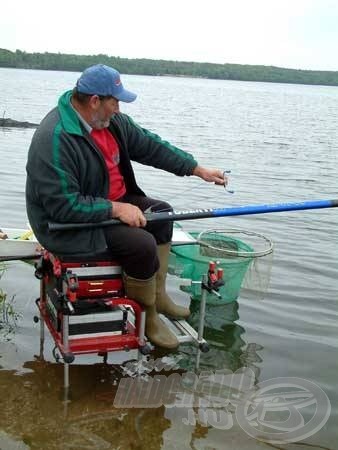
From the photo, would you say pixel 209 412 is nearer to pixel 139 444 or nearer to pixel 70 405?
pixel 139 444

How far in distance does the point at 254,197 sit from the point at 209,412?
29.4 ft

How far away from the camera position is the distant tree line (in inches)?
4588

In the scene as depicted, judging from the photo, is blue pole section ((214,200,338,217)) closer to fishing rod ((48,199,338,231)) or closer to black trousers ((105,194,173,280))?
fishing rod ((48,199,338,231))

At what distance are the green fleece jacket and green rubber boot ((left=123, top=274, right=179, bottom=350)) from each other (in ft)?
1.14

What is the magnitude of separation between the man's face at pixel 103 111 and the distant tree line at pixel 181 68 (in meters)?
112

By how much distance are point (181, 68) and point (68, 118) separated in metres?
121

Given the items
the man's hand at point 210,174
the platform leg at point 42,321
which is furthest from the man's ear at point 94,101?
the platform leg at point 42,321

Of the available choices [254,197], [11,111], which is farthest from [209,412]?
[11,111]

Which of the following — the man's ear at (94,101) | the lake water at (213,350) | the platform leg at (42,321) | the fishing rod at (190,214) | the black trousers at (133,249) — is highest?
the man's ear at (94,101)

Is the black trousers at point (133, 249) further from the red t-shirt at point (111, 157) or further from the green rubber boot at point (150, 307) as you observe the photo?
the red t-shirt at point (111, 157)

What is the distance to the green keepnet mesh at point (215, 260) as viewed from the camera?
5.39 metres

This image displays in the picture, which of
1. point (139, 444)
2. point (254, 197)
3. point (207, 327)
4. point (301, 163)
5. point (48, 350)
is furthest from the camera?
point (301, 163)

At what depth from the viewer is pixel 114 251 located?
4238mm

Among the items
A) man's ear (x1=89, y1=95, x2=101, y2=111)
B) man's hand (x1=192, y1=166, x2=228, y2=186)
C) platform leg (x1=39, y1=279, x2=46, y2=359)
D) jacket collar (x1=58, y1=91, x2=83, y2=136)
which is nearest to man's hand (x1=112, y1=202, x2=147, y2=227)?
jacket collar (x1=58, y1=91, x2=83, y2=136)
